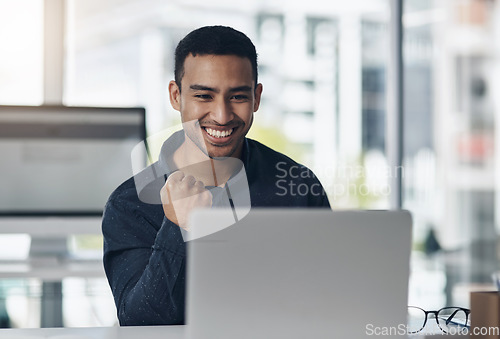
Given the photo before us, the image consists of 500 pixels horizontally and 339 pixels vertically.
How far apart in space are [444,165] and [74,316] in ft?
7.37

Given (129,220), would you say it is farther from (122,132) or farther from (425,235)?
(425,235)

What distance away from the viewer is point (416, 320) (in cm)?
149

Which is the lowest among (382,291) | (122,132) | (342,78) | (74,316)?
(74,316)

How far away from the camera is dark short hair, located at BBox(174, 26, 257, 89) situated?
1.92 meters

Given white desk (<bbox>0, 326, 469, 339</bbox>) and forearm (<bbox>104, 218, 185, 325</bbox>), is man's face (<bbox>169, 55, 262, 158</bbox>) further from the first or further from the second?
white desk (<bbox>0, 326, 469, 339</bbox>)

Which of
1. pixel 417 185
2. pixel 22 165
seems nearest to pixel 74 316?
pixel 22 165

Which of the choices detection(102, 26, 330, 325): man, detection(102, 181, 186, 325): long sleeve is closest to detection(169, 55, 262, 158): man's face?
detection(102, 26, 330, 325): man

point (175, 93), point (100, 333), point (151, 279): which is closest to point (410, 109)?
point (175, 93)

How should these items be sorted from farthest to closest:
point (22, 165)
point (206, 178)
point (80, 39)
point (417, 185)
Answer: point (417, 185)
point (80, 39)
point (22, 165)
point (206, 178)

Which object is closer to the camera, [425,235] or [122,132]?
[122,132]

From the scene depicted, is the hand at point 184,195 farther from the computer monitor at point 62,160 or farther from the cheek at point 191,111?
the computer monitor at point 62,160

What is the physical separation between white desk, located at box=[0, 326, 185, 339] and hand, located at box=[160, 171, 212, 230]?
0.25 metres

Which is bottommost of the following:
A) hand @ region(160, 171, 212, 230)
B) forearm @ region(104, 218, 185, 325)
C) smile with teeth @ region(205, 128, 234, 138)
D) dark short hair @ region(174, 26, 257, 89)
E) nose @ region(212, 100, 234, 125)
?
forearm @ region(104, 218, 185, 325)

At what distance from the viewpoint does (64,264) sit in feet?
8.12
